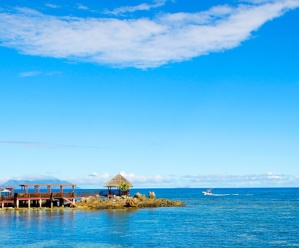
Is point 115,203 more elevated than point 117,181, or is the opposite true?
point 117,181

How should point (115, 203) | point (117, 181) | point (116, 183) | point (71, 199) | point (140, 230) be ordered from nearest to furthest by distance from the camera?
1. point (140, 230)
2. point (71, 199)
3. point (115, 203)
4. point (116, 183)
5. point (117, 181)

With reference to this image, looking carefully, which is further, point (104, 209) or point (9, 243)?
point (104, 209)

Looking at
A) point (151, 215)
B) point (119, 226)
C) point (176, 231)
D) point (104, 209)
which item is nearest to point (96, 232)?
point (119, 226)

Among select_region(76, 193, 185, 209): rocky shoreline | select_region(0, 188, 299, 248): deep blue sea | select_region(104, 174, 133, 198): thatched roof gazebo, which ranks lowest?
select_region(0, 188, 299, 248): deep blue sea

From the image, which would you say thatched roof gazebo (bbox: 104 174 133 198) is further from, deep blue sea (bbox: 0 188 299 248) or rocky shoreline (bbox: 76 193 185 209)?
deep blue sea (bbox: 0 188 299 248)

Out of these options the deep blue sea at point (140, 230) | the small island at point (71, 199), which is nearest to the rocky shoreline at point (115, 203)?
the small island at point (71, 199)

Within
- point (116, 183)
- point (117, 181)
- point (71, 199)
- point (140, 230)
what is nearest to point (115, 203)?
point (116, 183)

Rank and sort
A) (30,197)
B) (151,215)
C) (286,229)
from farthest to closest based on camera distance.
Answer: (30,197)
(151,215)
(286,229)

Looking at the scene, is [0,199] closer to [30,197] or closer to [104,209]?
[30,197]

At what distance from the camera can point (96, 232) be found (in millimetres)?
52750

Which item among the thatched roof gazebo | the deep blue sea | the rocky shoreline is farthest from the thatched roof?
the deep blue sea

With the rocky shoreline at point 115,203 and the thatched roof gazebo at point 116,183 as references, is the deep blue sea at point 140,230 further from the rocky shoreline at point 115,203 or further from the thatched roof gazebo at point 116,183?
the thatched roof gazebo at point 116,183

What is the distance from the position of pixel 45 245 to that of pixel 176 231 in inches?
667

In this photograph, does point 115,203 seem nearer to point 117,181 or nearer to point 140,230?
point 117,181
